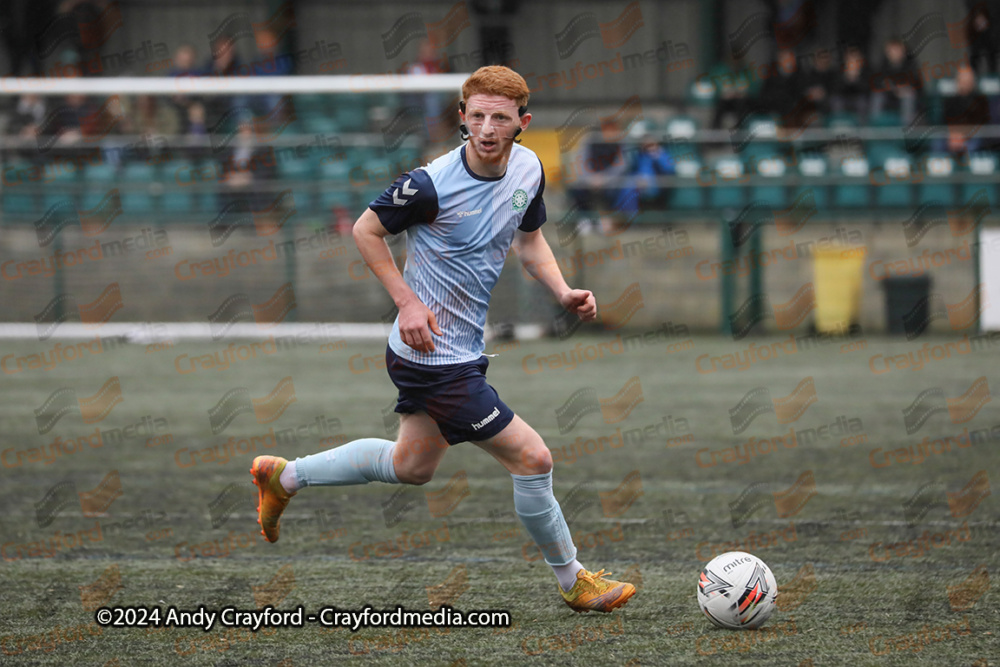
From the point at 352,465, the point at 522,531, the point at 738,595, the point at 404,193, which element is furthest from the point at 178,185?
the point at 738,595

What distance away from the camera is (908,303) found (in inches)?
556

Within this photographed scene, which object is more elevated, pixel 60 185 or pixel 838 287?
pixel 60 185

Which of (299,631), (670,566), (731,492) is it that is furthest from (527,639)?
(731,492)

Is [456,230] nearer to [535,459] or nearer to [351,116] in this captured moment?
[535,459]

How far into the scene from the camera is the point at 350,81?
13664 millimetres

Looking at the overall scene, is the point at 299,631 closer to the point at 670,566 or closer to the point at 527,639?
the point at 527,639

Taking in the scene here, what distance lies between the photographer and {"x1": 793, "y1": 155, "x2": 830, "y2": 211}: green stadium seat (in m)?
14.8

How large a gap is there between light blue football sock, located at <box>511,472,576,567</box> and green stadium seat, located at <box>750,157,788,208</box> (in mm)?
11071

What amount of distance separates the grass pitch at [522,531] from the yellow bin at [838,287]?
326 centimetres

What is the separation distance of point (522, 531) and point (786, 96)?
448 inches

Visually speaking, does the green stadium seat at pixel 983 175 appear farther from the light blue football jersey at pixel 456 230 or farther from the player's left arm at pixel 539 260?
the light blue football jersey at pixel 456 230

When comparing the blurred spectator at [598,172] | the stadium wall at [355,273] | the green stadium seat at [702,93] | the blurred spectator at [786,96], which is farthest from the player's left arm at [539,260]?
the green stadium seat at [702,93]

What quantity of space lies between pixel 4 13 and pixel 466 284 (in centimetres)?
1865

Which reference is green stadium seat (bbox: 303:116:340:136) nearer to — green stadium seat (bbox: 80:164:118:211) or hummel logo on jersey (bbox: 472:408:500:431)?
green stadium seat (bbox: 80:164:118:211)
